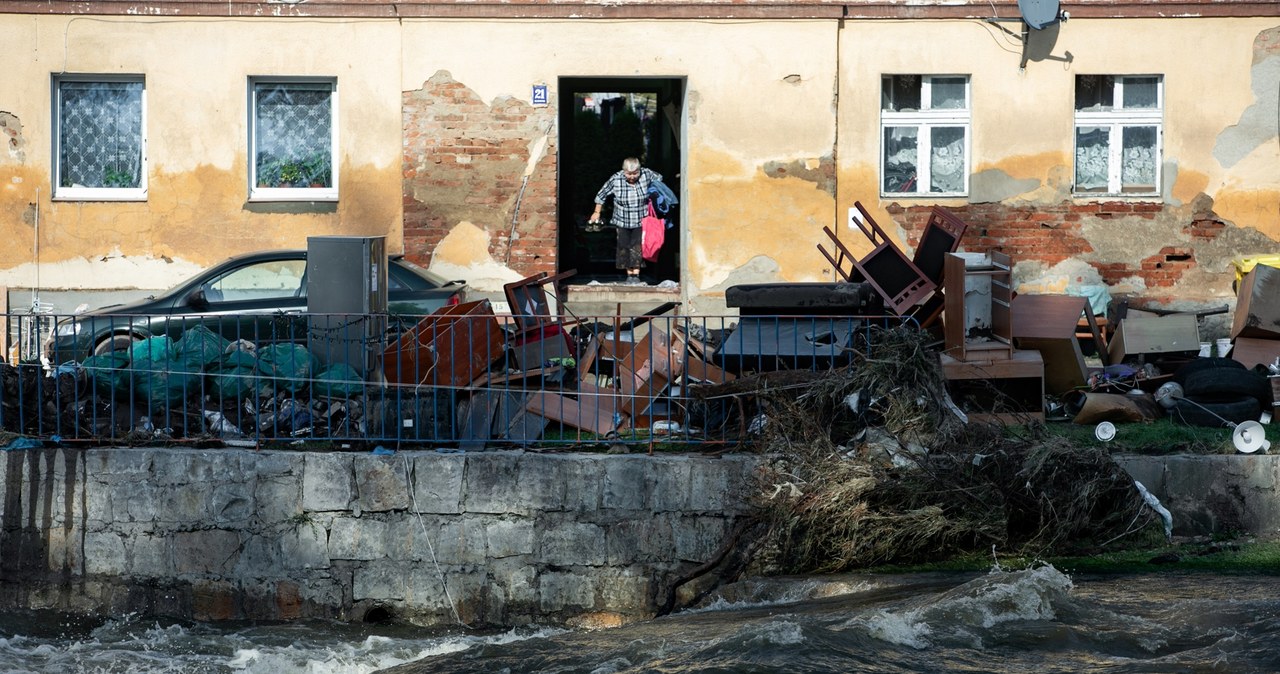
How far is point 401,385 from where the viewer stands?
8.75m

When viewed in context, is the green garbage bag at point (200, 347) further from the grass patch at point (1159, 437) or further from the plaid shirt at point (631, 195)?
the plaid shirt at point (631, 195)

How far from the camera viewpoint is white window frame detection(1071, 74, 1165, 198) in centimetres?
1491

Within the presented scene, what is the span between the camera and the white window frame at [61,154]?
14.9 meters

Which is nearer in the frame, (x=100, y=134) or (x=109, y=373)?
(x=109, y=373)

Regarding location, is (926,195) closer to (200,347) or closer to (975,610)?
(975,610)

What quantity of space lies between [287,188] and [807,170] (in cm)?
559

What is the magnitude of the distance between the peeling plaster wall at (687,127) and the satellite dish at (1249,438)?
655 centimetres

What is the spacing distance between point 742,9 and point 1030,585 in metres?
8.69

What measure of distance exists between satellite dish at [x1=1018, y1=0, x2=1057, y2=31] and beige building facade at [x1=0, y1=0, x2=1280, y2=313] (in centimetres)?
28

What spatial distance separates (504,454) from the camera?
860cm

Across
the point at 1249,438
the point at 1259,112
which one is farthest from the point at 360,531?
the point at 1259,112

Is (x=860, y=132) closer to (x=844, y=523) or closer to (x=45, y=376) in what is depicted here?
(x=844, y=523)

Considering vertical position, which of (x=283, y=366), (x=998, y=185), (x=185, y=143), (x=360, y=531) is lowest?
(x=360, y=531)

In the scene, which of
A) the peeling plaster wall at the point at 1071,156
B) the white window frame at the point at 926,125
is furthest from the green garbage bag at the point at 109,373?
the white window frame at the point at 926,125
